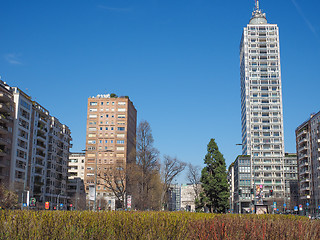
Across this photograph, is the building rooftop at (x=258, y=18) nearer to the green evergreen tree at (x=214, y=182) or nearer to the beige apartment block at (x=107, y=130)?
the beige apartment block at (x=107, y=130)

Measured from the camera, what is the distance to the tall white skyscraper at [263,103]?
128750 millimetres

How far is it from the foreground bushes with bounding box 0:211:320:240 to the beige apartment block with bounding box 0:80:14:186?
223ft

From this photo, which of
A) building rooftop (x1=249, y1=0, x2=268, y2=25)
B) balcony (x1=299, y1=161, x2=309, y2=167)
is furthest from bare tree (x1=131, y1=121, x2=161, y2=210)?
building rooftop (x1=249, y1=0, x2=268, y2=25)

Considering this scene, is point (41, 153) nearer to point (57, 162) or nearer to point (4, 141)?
point (57, 162)

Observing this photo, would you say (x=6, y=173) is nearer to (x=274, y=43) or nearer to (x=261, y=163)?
(x=261, y=163)

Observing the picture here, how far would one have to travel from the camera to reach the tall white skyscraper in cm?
12875

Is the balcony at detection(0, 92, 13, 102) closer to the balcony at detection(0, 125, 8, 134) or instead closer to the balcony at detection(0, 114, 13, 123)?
the balcony at detection(0, 114, 13, 123)

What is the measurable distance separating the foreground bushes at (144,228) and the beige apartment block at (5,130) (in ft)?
223

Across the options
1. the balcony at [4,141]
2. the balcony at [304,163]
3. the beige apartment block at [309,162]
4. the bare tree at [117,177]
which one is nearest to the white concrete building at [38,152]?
the balcony at [4,141]

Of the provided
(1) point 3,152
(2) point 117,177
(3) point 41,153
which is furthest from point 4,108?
(2) point 117,177

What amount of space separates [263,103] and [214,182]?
281ft

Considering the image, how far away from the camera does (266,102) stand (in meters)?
136

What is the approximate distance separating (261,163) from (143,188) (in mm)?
75436

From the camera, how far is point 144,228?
34.6ft
